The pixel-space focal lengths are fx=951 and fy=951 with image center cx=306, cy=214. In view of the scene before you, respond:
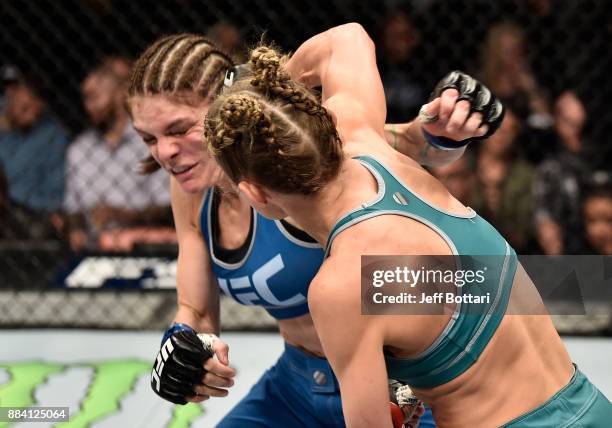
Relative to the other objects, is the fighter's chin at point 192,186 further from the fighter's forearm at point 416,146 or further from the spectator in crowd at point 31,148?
the spectator in crowd at point 31,148

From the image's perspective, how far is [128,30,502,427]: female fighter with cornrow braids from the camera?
1470 millimetres

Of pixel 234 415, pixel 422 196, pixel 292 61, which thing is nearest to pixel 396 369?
pixel 422 196

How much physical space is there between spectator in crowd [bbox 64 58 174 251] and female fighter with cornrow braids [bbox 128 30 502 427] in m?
1.42

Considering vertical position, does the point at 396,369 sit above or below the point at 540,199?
above

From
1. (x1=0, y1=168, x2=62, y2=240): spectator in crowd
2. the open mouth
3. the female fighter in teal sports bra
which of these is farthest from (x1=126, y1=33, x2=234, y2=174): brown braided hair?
(x1=0, y1=168, x2=62, y2=240): spectator in crowd

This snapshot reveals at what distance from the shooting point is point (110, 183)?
323 centimetres

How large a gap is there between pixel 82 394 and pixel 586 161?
5.84 feet

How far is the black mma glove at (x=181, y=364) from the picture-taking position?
1443 millimetres

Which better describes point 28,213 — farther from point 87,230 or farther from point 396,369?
point 396,369

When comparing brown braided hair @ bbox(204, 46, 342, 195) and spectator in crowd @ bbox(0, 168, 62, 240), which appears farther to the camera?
spectator in crowd @ bbox(0, 168, 62, 240)

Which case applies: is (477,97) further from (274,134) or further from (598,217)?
(598,217)

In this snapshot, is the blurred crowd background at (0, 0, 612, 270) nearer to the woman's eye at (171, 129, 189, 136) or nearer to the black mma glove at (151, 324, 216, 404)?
the woman's eye at (171, 129, 189, 136)

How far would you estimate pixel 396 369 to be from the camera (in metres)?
1.24

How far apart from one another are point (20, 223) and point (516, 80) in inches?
68.1
